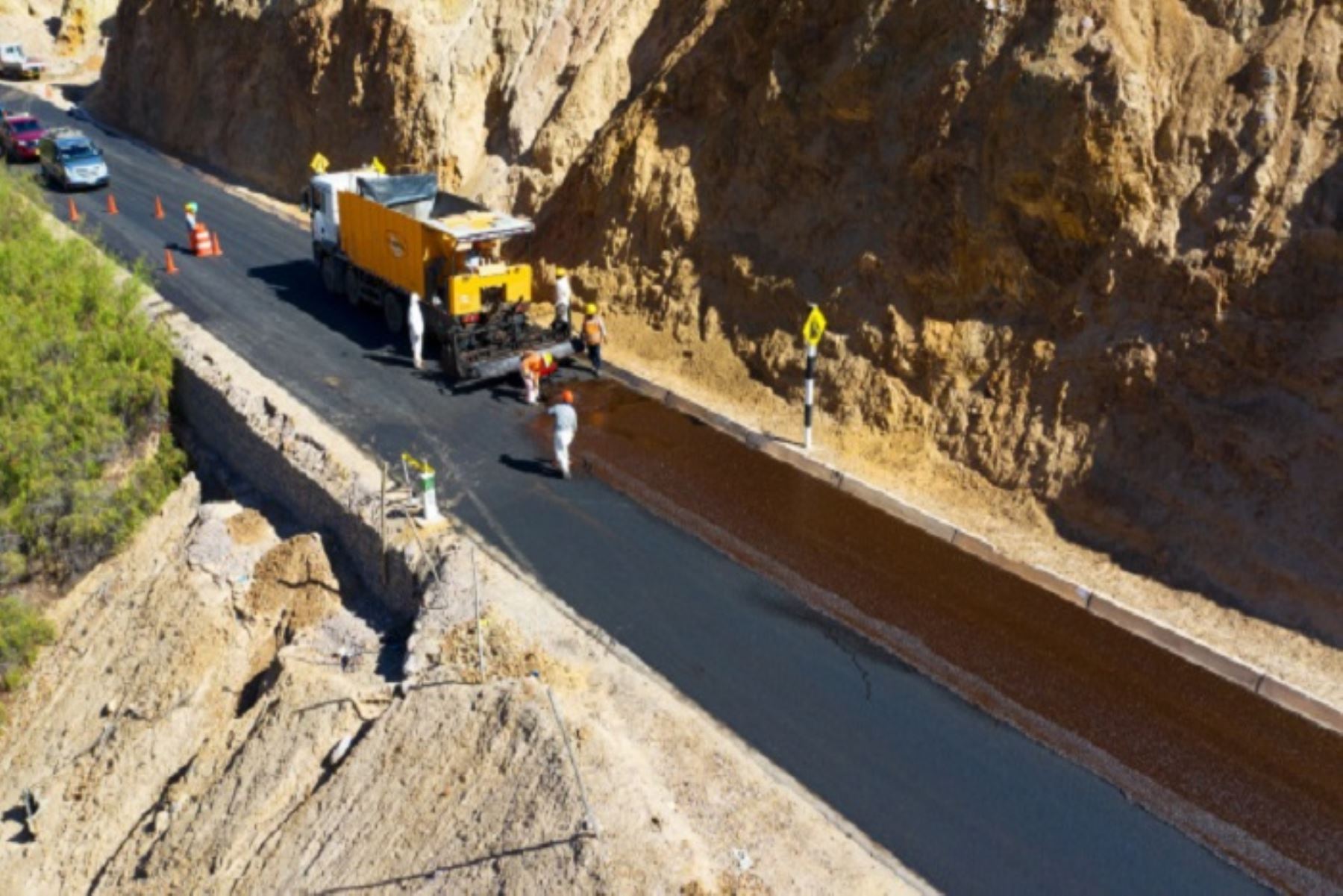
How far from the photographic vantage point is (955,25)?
16.9 meters

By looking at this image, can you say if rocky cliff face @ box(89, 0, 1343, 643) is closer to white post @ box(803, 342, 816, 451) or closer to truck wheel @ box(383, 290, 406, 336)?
white post @ box(803, 342, 816, 451)

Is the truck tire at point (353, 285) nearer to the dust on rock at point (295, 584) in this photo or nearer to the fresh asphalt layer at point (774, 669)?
the fresh asphalt layer at point (774, 669)

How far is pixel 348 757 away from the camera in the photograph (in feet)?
38.2

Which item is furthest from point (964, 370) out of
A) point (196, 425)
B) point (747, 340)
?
point (196, 425)

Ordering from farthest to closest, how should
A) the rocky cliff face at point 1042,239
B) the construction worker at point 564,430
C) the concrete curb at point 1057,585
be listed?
the construction worker at point 564,430, the rocky cliff face at point 1042,239, the concrete curb at point 1057,585

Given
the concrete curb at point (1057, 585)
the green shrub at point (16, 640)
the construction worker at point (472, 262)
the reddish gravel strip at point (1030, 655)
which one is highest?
the construction worker at point (472, 262)

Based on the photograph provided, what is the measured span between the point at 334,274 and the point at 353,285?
3.31ft

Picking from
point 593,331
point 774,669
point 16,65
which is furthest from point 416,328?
point 16,65

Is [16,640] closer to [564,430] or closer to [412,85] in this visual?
[564,430]

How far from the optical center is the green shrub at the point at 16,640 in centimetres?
1734

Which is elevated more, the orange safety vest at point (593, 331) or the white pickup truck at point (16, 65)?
the orange safety vest at point (593, 331)

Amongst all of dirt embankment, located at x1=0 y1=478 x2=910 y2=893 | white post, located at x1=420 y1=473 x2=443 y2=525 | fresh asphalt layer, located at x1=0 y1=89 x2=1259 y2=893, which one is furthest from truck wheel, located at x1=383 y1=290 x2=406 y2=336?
white post, located at x1=420 y1=473 x2=443 y2=525

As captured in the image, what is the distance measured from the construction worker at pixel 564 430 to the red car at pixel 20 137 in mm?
26613

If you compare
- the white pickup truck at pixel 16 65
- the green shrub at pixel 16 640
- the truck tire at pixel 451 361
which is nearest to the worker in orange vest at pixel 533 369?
the truck tire at pixel 451 361
